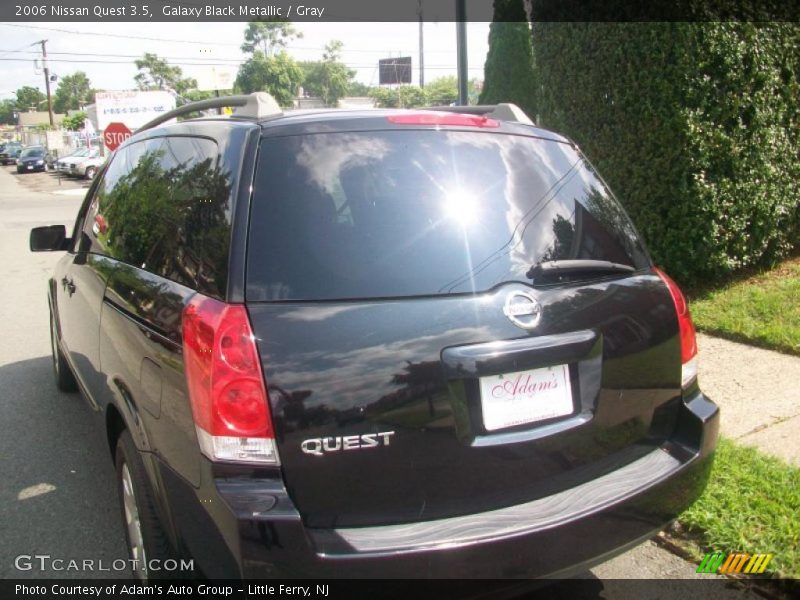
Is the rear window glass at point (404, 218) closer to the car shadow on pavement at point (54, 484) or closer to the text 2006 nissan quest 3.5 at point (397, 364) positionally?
the text 2006 nissan quest 3.5 at point (397, 364)

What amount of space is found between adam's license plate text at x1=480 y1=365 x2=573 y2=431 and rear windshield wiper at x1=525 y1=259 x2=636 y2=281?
0.32 meters

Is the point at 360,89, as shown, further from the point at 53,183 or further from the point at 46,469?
the point at 46,469

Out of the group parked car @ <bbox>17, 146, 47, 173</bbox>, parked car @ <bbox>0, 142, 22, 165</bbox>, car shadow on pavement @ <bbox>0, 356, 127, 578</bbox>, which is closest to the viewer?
car shadow on pavement @ <bbox>0, 356, 127, 578</bbox>

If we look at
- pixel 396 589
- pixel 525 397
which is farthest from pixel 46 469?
pixel 525 397

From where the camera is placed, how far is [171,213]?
2.77 meters

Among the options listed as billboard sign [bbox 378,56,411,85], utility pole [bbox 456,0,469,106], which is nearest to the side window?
utility pole [bbox 456,0,469,106]

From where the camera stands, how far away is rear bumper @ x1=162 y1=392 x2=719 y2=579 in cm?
195

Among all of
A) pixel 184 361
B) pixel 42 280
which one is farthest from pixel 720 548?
→ pixel 42 280

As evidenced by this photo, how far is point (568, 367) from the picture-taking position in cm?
231

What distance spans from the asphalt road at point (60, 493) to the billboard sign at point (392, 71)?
75.0 m

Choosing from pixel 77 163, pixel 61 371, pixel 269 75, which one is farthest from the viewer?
pixel 269 75

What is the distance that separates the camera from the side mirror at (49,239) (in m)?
4.51

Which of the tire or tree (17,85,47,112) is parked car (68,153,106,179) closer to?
the tire

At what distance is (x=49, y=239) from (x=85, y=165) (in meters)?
36.2
